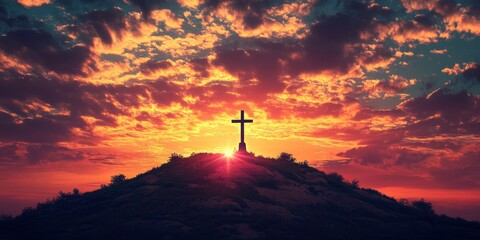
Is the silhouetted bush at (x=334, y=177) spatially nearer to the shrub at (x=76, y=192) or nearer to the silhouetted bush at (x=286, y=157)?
the silhouetted bush at (x=286, y=157)

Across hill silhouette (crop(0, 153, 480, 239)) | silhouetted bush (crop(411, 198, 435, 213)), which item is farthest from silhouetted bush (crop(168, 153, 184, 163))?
silhouetted bush (crop(411, 198, 435, 213))

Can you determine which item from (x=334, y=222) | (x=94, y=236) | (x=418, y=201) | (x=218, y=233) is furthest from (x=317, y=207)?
(x=418, y=201)

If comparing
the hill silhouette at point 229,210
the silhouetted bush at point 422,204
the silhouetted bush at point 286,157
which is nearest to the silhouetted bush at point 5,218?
the hill silhouette at point 229,210

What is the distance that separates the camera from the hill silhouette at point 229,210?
143 ft

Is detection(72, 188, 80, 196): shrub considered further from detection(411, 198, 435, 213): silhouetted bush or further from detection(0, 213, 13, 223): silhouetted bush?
detection(411, 198, 435, 213): silhouetted bush

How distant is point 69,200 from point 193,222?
26656 mm

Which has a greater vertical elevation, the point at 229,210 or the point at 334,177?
the point at 334,177

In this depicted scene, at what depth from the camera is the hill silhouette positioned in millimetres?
43438

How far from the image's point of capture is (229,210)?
48438mm

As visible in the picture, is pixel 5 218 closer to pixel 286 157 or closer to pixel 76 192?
pixel 76 192

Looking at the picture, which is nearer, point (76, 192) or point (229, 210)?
point (229, 210)

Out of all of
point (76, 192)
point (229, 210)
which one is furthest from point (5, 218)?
point (229, 210)

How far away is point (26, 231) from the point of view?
45969 millimetres

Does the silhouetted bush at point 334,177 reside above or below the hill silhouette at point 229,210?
above
